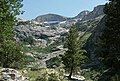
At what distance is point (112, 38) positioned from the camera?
43031 millimetres

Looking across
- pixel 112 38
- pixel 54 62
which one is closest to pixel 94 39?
pixel 54 62

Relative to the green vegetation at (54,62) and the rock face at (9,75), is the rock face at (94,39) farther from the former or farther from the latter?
the rock face at (9,75)

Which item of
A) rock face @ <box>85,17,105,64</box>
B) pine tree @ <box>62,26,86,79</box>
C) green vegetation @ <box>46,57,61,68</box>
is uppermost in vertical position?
pine tree @ <box>62,26,86,79</box>

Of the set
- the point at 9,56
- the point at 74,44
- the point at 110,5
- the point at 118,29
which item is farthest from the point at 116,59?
the point at 74,44

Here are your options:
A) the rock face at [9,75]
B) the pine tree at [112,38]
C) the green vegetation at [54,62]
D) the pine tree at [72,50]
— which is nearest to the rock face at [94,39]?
the green vegetation at [54,62]

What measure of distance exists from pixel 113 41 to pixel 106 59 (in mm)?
2691

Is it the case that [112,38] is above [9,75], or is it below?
above

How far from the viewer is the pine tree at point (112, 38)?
140 ft

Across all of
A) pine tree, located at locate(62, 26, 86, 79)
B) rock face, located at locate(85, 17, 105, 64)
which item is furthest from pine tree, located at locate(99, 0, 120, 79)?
rock face, located at locate(85, 17, 105, 64)

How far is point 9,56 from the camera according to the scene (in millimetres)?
58375

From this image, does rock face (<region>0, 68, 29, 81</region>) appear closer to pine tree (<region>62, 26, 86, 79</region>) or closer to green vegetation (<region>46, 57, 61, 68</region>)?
pine tree (<region>62, 26, 86, 79</region>)

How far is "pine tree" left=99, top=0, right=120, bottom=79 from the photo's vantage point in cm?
4259

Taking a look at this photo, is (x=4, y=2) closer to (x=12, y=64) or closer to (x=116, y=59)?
(x=116, y=59)

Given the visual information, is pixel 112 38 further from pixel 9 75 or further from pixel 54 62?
pixel 54 62
